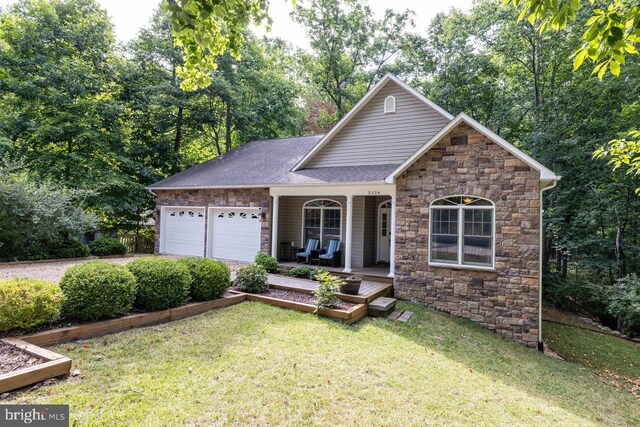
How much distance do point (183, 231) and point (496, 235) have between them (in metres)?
11.6

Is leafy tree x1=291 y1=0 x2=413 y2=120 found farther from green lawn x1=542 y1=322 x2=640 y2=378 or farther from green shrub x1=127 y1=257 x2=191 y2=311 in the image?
green shrub x1=127 y1=257 x2=191 y2=311

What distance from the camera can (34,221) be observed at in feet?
34.3

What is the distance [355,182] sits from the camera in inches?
380

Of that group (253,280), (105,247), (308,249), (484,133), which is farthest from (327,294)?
(105,247)

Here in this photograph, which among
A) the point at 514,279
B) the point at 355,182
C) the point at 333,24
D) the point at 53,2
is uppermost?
the point at 333,24

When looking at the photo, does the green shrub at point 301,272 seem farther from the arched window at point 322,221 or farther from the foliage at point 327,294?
the foliage at point 327,294

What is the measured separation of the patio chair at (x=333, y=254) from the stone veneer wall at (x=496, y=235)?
108 inches

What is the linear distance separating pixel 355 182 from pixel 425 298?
12.0 ft

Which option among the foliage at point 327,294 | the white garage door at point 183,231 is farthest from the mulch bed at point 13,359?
the white garage door at point 183,231

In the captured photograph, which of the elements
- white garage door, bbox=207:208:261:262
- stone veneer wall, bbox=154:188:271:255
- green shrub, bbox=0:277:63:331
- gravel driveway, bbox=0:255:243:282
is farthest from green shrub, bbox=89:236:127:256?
green shrub, bbox=0:277:63:331

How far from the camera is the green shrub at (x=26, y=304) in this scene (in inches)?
175

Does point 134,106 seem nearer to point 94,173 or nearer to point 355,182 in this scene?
point 94,173

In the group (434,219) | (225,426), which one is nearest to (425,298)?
(434,219)

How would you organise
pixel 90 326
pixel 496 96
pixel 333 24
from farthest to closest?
pixel 333 24 < pixel 496 96 < pixel 90 326
